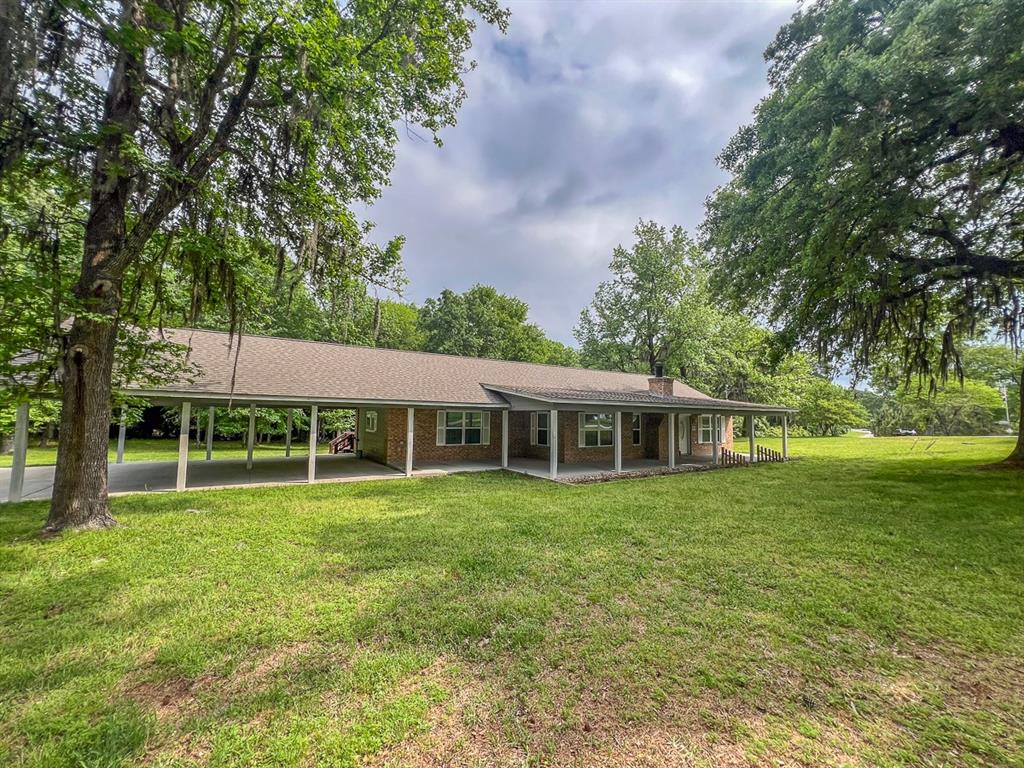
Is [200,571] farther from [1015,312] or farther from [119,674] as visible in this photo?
[1015,312]

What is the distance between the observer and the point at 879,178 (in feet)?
26.7

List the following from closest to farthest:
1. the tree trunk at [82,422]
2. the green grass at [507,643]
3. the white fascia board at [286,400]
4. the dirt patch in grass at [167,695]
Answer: the green grass at [507,643]
the dirt patch in grass at [167,695]
the tree trunk at [82,422]
the white fascia board at [286,400]

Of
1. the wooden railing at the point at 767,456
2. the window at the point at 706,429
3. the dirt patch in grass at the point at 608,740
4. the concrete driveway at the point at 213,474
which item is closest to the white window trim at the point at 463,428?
the concrete driveway at the point at 213,474

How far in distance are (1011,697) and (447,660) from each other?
4124 mm

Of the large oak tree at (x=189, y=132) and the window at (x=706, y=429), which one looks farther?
the window at (x=706, y=429)

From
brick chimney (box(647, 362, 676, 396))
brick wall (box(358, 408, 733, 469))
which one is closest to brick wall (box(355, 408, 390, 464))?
brick wall (box(358, 408, 733, 469))

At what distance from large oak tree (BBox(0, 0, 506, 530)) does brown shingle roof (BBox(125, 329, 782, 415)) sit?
2.20m

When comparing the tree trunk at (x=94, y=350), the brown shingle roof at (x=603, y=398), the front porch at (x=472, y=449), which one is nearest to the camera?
the tree trunk at (x=94, y=350)

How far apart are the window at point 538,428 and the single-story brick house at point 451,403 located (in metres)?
0.05

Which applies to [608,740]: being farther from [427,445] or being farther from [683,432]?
[683,432]

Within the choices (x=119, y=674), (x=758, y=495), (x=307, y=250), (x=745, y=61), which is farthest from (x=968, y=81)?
(x=119, y=674)

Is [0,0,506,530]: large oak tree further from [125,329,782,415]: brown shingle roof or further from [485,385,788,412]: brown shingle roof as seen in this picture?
[485,385,788,412]: brown shingle roof

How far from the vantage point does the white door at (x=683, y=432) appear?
60.0 ft

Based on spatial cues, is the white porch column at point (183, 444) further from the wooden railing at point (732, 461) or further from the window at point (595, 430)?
the wooden railing at point (732, 461)
